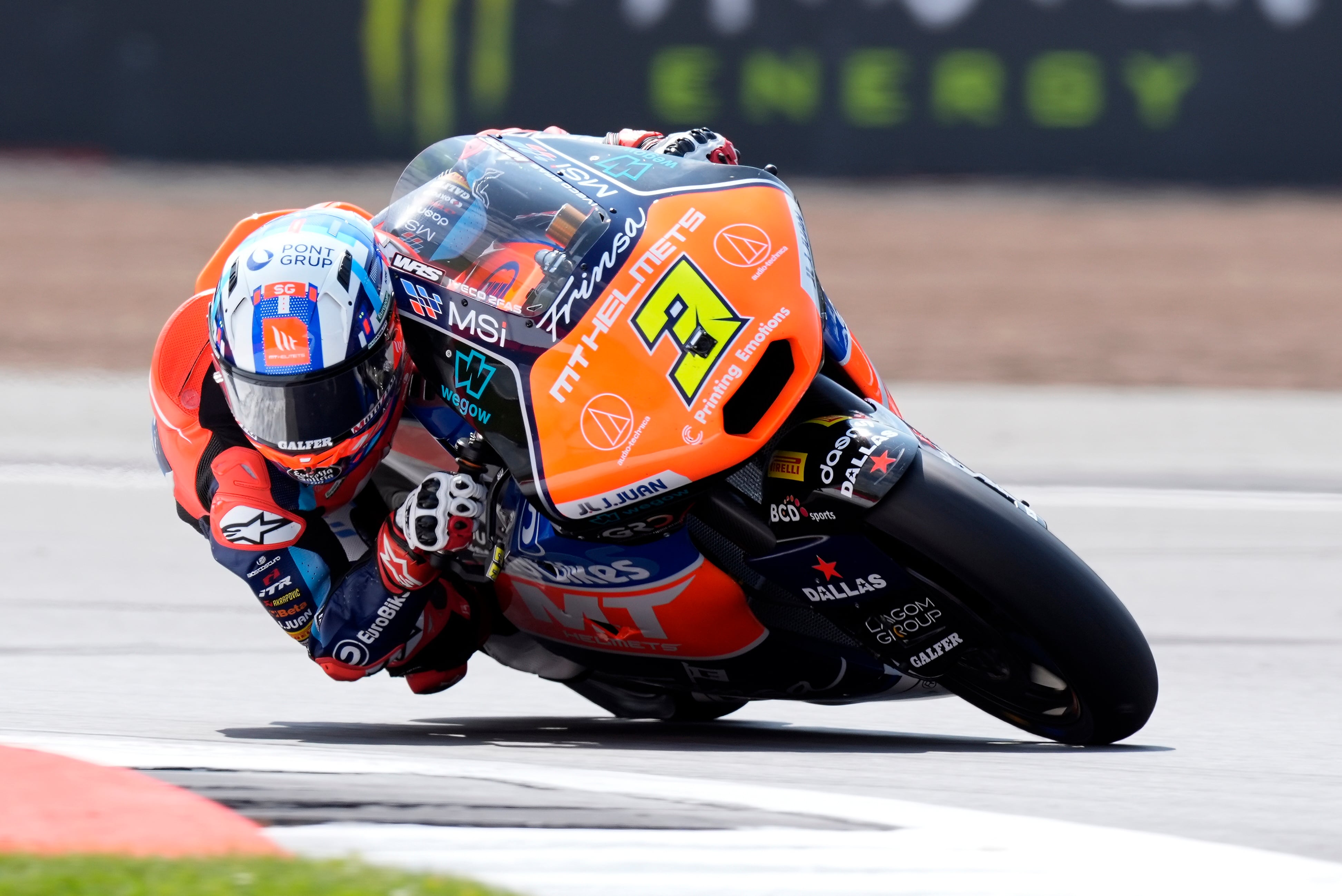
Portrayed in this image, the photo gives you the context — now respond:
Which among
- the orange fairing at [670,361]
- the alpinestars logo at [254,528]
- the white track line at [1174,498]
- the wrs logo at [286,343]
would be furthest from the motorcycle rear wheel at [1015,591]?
the white track line at [1174,498]

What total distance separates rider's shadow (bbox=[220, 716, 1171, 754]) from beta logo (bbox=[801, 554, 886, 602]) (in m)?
0.50

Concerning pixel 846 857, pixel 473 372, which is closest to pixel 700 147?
pixel 473 372

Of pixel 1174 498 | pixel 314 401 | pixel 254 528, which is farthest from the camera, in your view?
pixel 1174 498

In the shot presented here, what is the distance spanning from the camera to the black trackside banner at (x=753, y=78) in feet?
63.4

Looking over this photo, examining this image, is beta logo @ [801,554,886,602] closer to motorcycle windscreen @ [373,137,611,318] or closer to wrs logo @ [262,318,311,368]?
motorcycle windscreen @ [373,137,611,318]

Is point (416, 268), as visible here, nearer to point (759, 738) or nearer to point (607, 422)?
point (607, 422)

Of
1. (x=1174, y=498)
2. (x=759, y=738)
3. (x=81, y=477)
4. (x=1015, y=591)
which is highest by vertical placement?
(x=1015, y=591)

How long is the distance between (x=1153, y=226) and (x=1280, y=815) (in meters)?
16.6

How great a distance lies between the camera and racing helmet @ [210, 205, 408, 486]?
396 cm

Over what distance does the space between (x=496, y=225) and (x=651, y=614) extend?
0.94 metres

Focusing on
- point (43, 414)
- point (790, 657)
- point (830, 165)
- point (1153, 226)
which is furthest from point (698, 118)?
point (790, 657)

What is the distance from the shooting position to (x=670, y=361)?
12.8ft

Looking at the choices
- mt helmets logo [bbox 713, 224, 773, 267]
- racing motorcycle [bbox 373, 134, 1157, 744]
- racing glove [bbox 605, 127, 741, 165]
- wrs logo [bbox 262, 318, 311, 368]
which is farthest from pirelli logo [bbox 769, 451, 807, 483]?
wrs logo [bbox 262, 318, 311, 368]

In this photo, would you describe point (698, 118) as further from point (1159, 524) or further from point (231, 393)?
point (231, 393)
